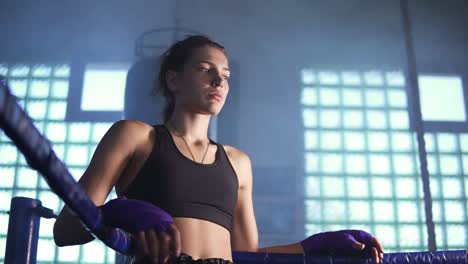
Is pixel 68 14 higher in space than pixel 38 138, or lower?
higher

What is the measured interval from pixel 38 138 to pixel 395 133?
16.8ft

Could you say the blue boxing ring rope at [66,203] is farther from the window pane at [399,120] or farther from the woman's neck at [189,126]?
the window pane at [399,120]

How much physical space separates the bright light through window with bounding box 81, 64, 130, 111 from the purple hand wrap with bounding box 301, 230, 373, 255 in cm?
402

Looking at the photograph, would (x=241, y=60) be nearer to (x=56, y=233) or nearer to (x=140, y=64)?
(x=140, y=64)

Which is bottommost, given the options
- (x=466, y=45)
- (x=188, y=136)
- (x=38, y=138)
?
(x=38, y=138)

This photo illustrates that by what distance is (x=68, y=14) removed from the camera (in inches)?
204

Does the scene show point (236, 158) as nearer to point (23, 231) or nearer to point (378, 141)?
point (23, 231)

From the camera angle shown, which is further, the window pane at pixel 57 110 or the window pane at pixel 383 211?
the window pane at pixel 57 110

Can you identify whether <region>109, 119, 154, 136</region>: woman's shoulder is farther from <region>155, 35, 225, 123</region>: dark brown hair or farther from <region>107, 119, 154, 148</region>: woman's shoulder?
<region>155, 35, 225, 123</region>: dark brown hair

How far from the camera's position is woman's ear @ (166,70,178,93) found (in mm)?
1340

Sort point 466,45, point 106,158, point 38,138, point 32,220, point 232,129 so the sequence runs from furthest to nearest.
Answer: point 466,45 → point 232,129 → point 32,220 → point 106,158 → point 38,138

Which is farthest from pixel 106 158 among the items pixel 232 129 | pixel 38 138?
pixel 232 129

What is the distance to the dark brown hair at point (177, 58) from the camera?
1.33 meters

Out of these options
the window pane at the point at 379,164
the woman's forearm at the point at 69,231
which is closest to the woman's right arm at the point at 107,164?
the woman's forearm at the point at 69,231
